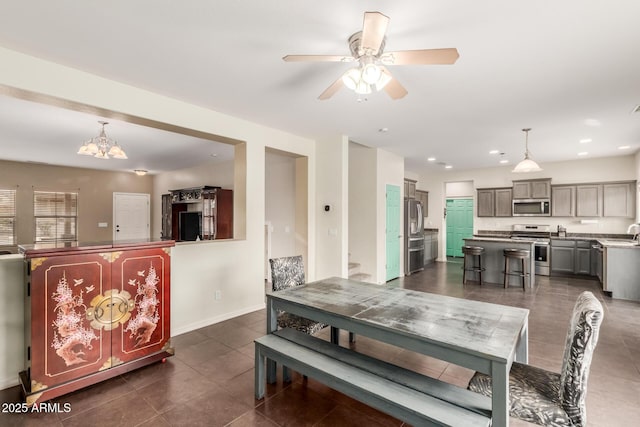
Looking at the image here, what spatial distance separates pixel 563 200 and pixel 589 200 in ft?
1.50

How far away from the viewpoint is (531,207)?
7.44 meters

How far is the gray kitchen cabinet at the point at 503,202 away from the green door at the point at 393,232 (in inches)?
127

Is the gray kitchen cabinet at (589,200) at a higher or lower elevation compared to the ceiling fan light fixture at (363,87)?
lower

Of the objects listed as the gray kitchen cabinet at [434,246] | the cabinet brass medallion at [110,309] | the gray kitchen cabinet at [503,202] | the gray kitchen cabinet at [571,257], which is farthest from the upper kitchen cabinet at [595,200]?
the cabinet brass medallion at [110,309]

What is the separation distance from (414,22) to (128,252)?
2901mm

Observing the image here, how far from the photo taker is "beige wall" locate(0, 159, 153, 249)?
690cm

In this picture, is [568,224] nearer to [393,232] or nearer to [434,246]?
[434,246]

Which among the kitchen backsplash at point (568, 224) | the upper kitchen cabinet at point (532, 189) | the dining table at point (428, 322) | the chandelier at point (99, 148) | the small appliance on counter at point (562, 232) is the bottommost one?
the dining table at point (428, 322)

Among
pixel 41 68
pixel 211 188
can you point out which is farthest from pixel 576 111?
pixel 211 188

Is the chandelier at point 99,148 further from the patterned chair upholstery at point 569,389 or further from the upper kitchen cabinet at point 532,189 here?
the upper kitchen cabinet at point 532,189

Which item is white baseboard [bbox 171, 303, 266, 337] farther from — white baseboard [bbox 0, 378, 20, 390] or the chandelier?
the chandelier

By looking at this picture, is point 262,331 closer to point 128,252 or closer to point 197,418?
point 197,418

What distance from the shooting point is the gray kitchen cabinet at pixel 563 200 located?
6957mm

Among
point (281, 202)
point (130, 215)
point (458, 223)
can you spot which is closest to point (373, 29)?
point (281, 202)
